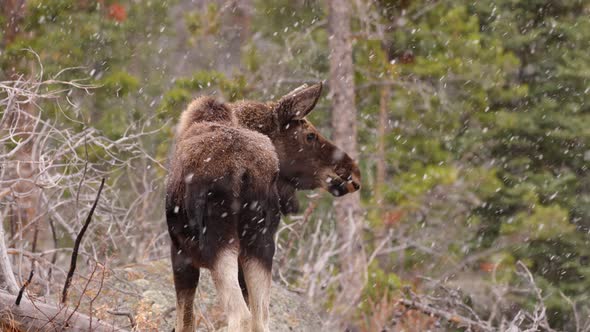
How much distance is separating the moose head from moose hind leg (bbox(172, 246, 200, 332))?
95cm

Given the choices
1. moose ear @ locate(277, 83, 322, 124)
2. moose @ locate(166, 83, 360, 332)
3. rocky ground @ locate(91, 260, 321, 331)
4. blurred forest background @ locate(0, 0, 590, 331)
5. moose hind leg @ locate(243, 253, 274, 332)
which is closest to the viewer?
moose @ locate(166, 83, 360, 332)

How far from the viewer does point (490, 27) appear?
18.7 meters

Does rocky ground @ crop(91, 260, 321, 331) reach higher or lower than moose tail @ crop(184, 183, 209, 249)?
lower

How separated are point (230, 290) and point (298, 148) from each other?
5.23ft

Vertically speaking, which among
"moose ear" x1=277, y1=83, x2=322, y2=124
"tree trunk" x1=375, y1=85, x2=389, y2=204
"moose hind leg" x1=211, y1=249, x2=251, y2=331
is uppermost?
"moose ear" x1=277, y1=83, x2=322, y2=124

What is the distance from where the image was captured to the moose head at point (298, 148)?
5.32 metres

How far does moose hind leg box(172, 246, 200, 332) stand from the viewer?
4742mm

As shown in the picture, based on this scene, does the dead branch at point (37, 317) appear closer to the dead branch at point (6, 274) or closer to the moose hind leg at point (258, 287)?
the dead branch at point (6, 274)

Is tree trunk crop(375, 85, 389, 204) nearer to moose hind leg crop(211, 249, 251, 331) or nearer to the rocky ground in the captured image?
the rocky ground

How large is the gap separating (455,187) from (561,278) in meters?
2.94

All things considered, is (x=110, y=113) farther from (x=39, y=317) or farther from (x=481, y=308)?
(x=39, y=317)

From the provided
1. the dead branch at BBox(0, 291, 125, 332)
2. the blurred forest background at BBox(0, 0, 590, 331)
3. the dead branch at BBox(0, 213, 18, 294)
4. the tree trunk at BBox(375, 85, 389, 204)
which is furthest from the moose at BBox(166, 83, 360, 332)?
the tree trunk at BBox(375, 85, 389, 204)

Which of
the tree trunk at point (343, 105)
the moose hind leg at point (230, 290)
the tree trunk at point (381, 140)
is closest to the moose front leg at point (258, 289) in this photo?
the moose hind leg at point (230, 290)

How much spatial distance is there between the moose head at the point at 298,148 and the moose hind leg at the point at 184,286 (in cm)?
95
